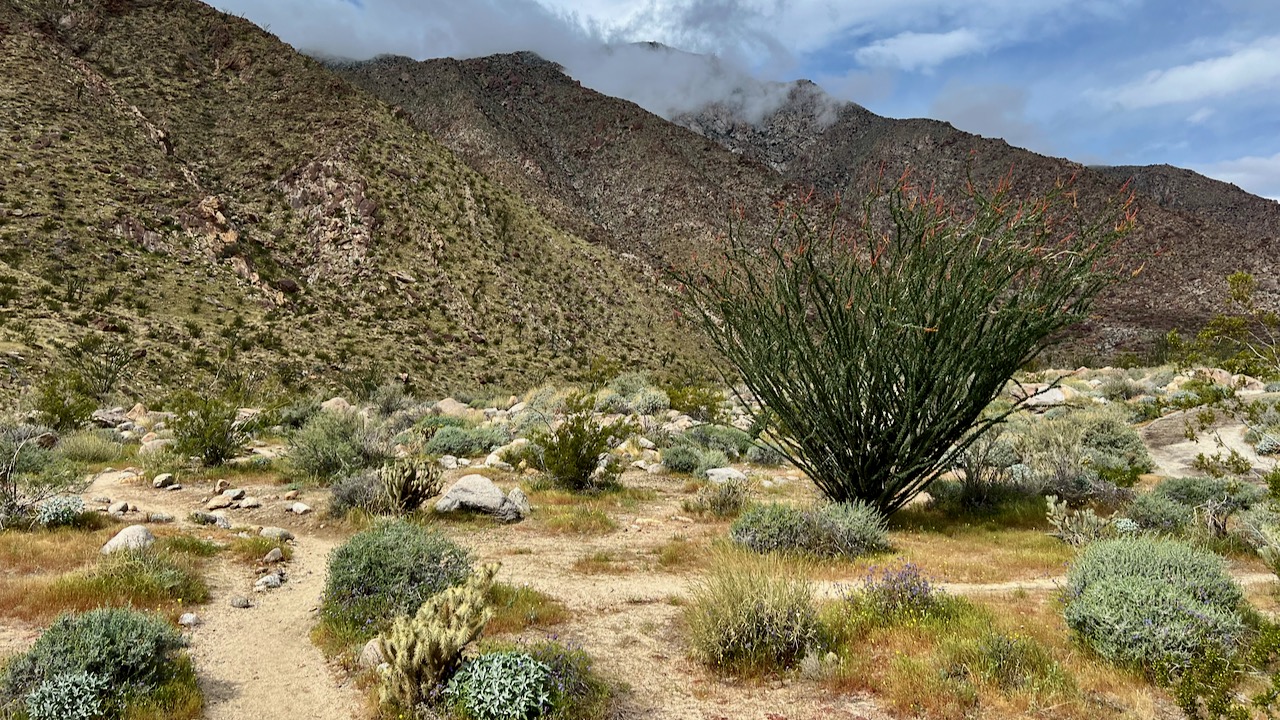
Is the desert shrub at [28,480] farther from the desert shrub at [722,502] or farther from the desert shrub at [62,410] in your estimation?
the desert shrub at [722,502]

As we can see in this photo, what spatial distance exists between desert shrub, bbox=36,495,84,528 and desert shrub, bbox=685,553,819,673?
807cm

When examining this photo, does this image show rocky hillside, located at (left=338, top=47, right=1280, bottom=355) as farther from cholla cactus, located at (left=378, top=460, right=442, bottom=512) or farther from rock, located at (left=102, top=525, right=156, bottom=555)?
rock, located at (left=102, top=525, right=156, bottom=555)

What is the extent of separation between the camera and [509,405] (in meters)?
25.3

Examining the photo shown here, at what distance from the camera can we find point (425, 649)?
428 centimetres

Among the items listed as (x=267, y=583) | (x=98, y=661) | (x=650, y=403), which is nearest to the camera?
(x=98, y=661)

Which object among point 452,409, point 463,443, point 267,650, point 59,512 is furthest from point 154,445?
point 267,650

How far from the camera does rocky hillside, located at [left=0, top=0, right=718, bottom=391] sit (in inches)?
1043

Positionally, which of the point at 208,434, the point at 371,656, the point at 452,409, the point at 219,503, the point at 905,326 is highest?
the point at 905,326

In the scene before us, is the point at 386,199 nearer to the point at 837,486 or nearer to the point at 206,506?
the point at 206,506

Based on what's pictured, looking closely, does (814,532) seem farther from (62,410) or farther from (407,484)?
(62,410)

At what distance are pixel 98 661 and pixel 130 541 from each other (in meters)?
3.49

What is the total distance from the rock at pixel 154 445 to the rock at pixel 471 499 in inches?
346

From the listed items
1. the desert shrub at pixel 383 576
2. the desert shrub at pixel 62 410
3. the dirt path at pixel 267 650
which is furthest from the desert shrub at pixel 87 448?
the desert shrub at pixel 383 576

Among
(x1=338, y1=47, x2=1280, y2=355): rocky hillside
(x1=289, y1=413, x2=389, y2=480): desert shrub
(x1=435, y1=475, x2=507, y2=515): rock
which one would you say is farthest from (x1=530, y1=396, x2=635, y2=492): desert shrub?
(x1=338, y1=47, x2=1280, y2=355): rocky hillside
